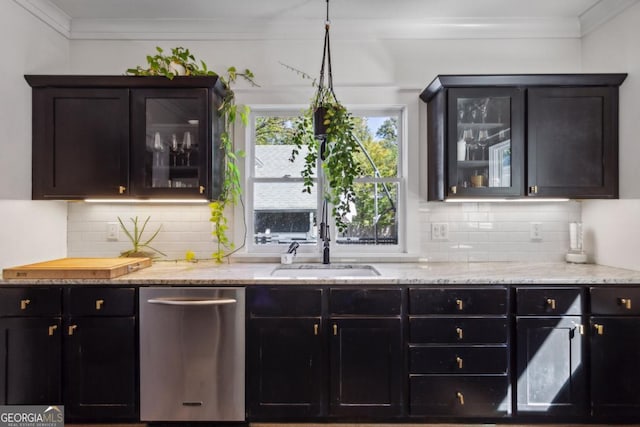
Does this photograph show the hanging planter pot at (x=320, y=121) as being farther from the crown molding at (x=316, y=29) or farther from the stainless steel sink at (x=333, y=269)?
the stainless steel sink at (x=333, y=269)

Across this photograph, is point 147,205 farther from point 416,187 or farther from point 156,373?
point 416,187

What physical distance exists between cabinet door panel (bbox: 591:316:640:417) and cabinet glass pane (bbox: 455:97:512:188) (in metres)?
1.02

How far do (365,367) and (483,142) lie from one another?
1.64 m

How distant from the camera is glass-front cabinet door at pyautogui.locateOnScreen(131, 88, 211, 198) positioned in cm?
246

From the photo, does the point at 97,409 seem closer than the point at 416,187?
Yes

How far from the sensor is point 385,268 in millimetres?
2557

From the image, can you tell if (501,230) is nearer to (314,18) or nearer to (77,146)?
(314,18)

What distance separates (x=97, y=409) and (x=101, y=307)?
59 cm

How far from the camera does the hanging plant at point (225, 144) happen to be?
2.55 m

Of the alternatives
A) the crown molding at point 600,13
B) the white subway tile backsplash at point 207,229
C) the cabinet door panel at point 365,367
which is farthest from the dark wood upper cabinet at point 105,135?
the crown molding at point 600,13

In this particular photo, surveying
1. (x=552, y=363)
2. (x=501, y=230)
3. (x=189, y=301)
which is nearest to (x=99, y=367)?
(x=189, y=301)

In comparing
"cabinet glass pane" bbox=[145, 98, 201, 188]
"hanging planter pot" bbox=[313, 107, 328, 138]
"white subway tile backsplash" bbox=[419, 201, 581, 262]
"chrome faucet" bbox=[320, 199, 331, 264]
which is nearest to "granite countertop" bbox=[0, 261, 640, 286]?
"white subway tile backsplash" bbox=[419, 201, 581, 262]

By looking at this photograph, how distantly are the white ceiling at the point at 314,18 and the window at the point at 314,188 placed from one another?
2.04 ft

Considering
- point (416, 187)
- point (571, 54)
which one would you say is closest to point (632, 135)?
point (571, 54)
